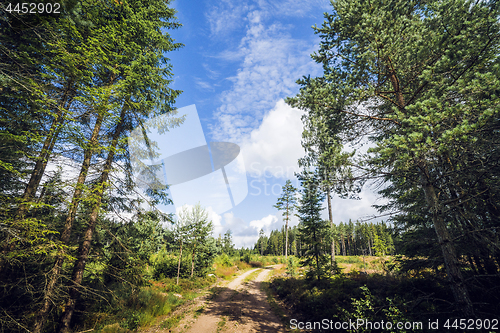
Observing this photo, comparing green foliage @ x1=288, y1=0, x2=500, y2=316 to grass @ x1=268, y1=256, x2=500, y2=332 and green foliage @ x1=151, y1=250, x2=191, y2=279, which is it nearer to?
grass @ x1=268, y1=256, x2=500, y2=332

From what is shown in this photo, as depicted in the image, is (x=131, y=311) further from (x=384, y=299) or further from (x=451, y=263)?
(x=451, y=263)

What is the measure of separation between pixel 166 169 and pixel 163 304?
7801mm

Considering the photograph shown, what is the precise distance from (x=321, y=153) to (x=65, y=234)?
1014cm

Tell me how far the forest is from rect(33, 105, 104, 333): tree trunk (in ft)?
0.17

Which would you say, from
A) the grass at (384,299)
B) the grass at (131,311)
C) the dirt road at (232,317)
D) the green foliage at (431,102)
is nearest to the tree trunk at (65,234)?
the grass at (131,311)


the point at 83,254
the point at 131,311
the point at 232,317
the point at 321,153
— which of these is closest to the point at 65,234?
the point at 83,254

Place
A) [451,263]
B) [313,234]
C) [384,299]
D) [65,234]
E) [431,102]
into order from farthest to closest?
[313,234] → [384,299] → [65,234] → [451,263] → [431,102]

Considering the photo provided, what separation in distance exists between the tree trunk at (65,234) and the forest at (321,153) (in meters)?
0.05

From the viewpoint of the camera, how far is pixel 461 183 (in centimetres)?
674

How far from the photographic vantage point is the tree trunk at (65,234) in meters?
5.81

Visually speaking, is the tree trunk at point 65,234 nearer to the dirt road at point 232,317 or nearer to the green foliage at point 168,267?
the dirt road at point 232,317

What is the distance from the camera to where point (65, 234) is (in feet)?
21.9

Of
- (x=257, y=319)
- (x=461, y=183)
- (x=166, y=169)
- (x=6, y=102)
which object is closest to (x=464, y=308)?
(x=461, y=183)

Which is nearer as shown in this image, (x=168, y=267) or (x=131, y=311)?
(x=131, y=311)
